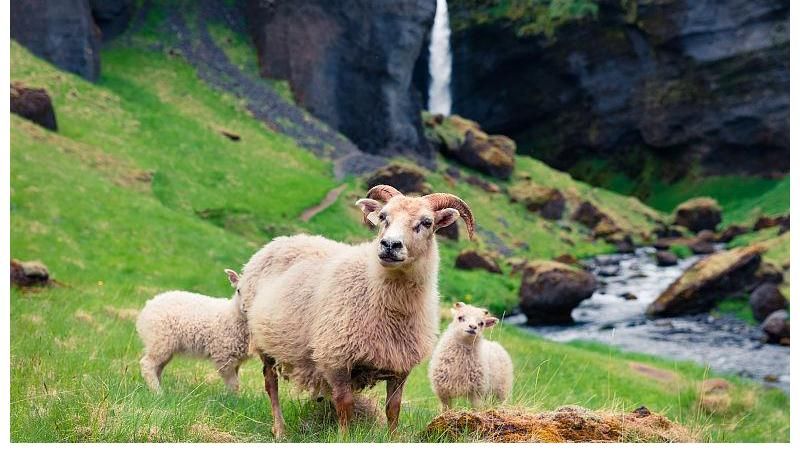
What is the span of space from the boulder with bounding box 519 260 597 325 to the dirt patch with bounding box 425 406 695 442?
26.4 metres

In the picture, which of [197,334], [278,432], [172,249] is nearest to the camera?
[278,432]

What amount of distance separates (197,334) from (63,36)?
143 ft

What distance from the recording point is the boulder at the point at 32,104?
122ft

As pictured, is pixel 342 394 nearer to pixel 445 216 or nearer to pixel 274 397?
pixel 274 397

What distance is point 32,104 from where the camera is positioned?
37.3 metres

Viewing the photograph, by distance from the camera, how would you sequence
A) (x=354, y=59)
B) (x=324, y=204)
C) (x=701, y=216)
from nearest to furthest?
(x=324, y=204) → (x=701, y=216) → (x=354, y=59)

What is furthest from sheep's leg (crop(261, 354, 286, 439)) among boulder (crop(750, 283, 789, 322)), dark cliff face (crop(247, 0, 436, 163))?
dark cliff face (crop(247, 0, 436, 163))

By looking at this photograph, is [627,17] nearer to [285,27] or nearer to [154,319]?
[285,27]

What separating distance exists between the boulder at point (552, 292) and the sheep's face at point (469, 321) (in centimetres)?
2249

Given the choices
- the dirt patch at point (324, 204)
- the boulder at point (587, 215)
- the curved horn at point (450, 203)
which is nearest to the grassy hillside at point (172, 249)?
the dirt patch at point (324, 204)

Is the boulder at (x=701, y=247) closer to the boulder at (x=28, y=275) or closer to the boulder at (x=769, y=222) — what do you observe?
the boulder at (x=769, y=222)

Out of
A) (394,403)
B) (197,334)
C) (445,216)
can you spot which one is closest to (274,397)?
(394,403)

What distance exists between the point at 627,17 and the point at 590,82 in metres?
7.54

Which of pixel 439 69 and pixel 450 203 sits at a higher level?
pixel 439 69
